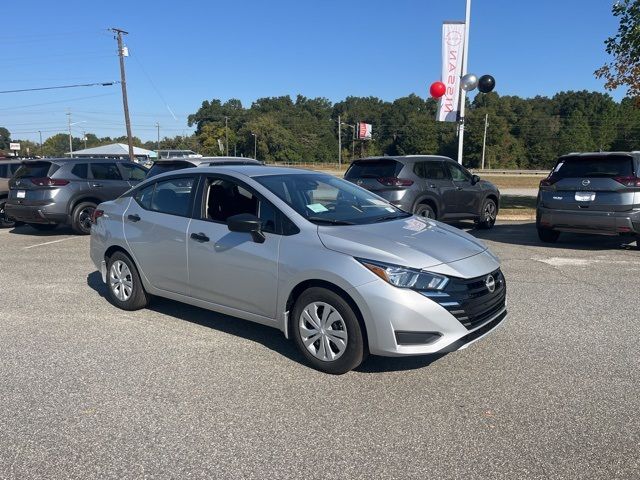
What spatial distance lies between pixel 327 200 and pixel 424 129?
10298cm

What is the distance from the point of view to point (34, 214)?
1110cm

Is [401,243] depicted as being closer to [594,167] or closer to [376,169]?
[594,167]

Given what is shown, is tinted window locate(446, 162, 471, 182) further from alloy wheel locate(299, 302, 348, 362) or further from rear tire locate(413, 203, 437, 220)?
alloy wheel locate(299, 302, 348, 362)

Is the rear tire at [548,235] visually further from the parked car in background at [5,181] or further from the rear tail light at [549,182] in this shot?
the parked car in background at [5,181]

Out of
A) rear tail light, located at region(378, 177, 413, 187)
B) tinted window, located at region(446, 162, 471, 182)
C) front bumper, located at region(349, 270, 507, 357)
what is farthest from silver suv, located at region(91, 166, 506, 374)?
tinted window, located at region(446, 162, 471, 182)

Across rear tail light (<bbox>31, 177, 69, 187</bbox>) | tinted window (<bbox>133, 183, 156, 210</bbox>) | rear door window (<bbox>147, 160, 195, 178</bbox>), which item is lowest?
rear tail light (<bbox>31, 177, 69, 187</bbox>)

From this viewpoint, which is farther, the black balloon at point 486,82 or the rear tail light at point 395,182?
the black balloon at point 486,82

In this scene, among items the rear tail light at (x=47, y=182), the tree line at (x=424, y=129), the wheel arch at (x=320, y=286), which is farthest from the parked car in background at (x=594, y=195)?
the tree line at (x=424, y=129)

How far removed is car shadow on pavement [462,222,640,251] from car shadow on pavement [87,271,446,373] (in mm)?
6718

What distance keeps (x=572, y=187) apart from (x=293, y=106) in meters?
127

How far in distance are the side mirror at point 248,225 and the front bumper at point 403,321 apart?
105 centimetres

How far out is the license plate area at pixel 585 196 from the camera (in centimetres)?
894

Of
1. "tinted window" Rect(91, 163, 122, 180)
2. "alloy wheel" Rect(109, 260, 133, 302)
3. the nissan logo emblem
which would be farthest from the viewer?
"tinted window" Rect(91, 163, 122, 180)

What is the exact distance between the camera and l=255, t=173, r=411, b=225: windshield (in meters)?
4.65
